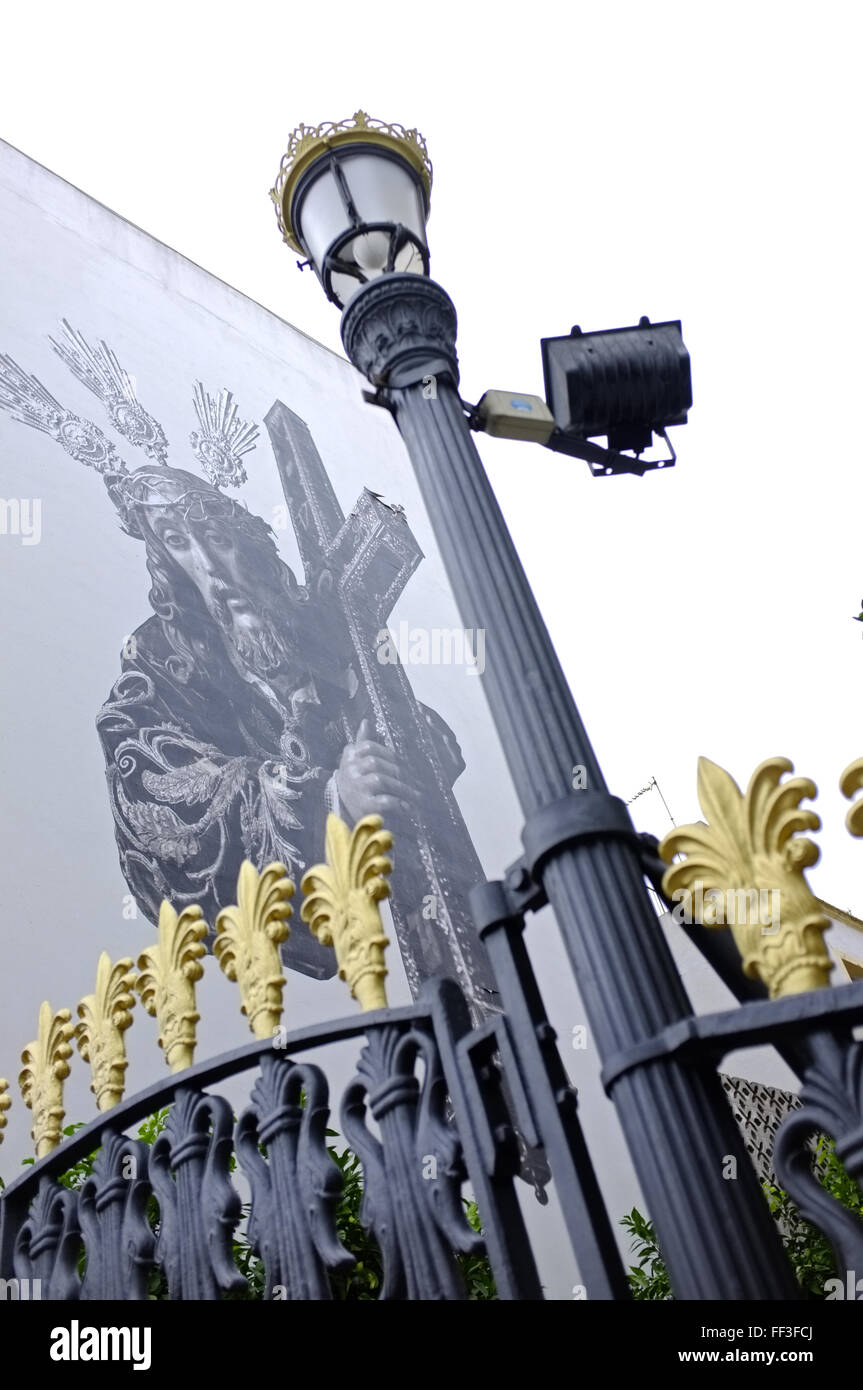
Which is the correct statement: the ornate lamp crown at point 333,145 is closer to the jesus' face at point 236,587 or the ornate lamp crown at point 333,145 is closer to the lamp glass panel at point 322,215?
the lamp glass panel at point 322,215

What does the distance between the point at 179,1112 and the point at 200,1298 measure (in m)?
0.28

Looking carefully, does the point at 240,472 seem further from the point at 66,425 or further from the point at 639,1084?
the point at 639,1084

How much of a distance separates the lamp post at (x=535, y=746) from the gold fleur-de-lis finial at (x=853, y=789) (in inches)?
11.1

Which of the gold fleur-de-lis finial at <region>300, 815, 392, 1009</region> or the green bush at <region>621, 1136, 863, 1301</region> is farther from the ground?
the green bush at <region>621, 1136, 863, 1301</region>

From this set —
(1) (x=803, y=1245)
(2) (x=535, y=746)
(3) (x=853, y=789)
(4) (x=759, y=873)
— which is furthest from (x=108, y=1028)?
(1) (x=803, y=1245)

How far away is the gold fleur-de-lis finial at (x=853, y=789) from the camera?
135 cm

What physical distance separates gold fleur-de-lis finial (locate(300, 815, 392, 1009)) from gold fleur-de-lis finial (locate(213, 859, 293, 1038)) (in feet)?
0.26

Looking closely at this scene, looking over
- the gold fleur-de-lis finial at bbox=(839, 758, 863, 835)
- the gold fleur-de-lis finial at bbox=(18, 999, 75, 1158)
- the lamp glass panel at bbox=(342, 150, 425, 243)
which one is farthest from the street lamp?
the gold fleur-de-lis finial at bbox=(18, 999, 75, 1158)

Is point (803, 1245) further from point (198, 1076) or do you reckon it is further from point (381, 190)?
point (381, 190)

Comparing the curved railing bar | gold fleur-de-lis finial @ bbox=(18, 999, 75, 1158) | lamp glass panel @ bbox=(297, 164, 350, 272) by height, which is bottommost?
the curved railing bar

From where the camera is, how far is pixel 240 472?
804cm

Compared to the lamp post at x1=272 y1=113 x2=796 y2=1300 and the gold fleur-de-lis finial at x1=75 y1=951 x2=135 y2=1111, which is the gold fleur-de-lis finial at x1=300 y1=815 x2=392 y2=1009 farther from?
the gold fleur-de-lis finial at x1=75 y1=951 x2=135 y2=1111

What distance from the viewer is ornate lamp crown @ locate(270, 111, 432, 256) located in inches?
90.4

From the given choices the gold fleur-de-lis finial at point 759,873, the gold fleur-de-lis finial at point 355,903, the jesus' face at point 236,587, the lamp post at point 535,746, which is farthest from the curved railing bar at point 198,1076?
the jesus' face at point 236,587
